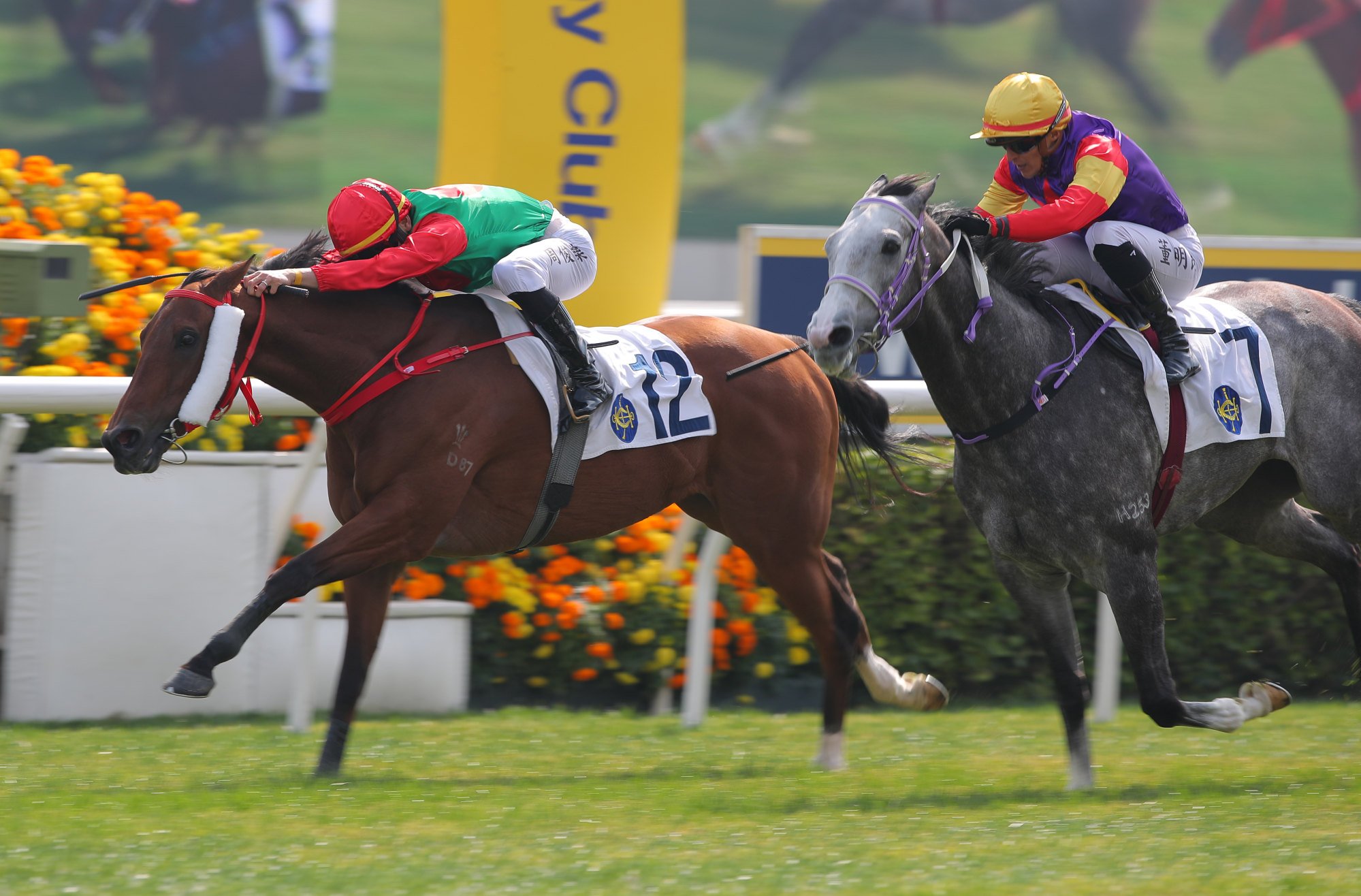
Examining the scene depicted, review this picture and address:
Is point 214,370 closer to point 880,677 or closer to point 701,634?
point 701,634

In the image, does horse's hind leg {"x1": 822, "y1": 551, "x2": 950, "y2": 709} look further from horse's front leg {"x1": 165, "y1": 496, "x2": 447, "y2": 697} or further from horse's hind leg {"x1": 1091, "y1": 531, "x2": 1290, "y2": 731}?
horse's front leg {"x1": 165, "y1": 496, "x2": 447, "y2": 697}

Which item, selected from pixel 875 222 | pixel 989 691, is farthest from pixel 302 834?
pixel 989 691

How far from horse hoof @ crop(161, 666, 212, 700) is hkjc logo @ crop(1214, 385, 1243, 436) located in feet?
9.44

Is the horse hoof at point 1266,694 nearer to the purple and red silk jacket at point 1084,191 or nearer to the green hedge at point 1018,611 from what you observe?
the purple and red silk jacket at point 1084,191

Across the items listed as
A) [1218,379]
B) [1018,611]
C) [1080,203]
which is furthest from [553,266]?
[1018,611]

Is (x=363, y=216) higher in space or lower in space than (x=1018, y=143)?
lower

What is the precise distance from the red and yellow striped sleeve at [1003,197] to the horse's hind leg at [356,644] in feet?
6.70

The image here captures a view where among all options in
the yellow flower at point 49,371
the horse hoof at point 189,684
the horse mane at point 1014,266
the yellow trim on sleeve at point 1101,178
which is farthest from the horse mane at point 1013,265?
the yellow flower at point 49,371

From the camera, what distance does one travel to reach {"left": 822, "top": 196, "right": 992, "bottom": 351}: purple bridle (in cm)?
434

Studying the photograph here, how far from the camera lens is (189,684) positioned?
434 cm

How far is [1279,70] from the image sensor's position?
1265 inches

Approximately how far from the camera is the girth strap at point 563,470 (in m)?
5.06

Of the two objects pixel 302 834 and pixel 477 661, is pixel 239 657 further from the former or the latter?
pixel 302 834

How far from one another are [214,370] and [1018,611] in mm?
3470
